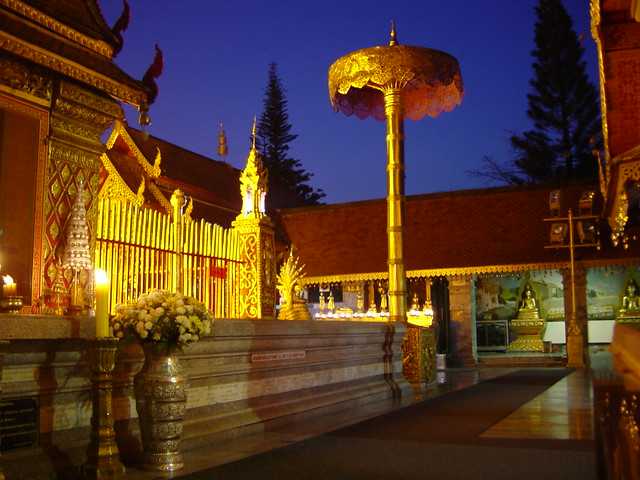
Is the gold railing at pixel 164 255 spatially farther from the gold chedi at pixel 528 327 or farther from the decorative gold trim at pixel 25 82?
the gold chedi at pixel 528 327

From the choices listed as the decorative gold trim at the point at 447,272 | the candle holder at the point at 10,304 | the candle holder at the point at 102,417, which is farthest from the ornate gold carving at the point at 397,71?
the decorative gold trim at the point at 447,272

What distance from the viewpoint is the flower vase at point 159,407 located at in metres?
5.13

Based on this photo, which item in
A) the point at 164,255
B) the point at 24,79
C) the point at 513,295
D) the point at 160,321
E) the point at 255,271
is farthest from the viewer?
the point at 513,295

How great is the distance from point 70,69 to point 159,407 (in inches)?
155

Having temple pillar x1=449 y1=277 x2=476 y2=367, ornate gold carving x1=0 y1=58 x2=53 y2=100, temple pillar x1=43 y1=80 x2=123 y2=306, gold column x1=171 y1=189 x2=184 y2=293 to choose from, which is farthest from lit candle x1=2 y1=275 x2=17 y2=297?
temple pillar x1=449 y1=277 x2=476 y2=367

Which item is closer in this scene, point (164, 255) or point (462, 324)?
point (164, 255)

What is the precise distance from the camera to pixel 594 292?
24.9 m

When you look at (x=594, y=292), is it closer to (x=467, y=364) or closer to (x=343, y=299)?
(x=467, y=364)

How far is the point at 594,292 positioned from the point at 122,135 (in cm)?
1625

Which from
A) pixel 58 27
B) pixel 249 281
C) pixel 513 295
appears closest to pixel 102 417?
pixel 58 27

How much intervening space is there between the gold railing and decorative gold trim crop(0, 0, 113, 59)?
172cm

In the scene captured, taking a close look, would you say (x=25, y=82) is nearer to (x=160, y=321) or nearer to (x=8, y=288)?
(x=8, y=288)

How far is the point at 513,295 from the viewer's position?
26609mm

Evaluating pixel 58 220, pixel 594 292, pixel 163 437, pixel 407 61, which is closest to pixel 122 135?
pixel 407 61
